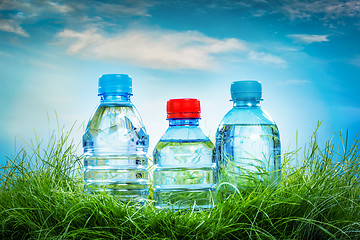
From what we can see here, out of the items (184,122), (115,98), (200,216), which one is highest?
(115,98)

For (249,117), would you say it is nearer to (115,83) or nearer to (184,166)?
(184,166)

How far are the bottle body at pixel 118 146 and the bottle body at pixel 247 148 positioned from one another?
1.11 feet

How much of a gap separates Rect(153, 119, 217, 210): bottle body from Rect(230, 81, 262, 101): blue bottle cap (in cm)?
21

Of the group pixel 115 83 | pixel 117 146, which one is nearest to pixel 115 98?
pixel 115 83

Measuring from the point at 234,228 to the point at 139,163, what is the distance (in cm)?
58

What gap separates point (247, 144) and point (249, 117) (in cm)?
11

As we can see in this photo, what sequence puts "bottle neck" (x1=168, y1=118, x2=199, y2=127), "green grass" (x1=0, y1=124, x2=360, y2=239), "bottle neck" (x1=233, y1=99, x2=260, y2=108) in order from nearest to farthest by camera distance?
"green grass" (x1=0, y1=124, x2=360, y2=239), "bottle neck" (x1=168, y1=118, x2=199, y2=127), "bottle neck" (x1=233, y1=99, x2=260, y2=108)

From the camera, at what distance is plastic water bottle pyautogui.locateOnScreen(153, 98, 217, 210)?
1574 millimetres

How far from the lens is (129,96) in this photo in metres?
1.70

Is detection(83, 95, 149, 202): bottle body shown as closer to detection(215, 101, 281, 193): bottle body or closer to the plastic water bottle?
the plastic water bottle

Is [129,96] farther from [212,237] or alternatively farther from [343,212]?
[343,212]

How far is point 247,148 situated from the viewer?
1634 millimetres

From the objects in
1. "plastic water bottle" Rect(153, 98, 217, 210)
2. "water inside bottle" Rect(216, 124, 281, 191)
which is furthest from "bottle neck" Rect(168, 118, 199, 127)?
"water inside bottle" Rect(216, 124, 281, 191)

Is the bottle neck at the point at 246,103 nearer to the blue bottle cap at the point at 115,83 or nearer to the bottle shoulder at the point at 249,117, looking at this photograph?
the bottle shoulder at the point at 249,117
